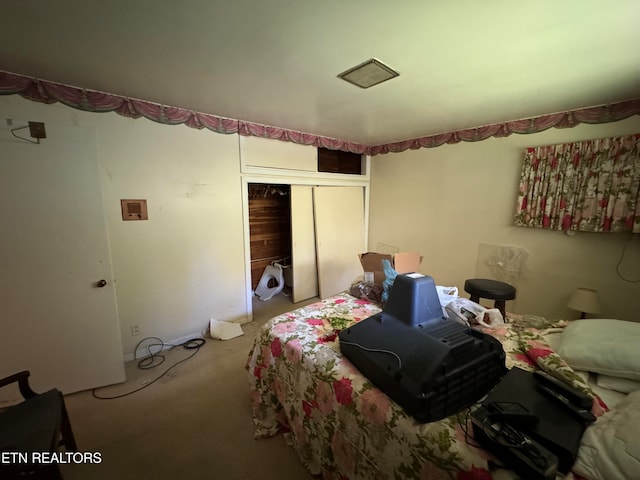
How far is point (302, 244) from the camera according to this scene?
3.55 m

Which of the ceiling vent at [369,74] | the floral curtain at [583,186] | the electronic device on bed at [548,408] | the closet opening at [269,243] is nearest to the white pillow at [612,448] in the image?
the electronic device on bed at [548,408]

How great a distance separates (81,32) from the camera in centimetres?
121

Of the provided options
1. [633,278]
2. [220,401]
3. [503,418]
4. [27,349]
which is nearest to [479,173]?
[633,278]

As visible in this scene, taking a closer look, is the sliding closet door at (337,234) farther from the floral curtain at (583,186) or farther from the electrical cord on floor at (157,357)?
the floral curtain at (583,186)

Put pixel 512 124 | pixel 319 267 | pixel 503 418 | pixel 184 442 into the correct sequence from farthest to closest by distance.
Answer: pixel 319 267, pixel 512 124, pixel 184 442, pixel 503 418

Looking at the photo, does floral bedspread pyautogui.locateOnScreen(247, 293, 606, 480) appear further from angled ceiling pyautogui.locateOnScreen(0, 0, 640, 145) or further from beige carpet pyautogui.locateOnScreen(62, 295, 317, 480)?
angled ceiling pyautogui.locateOnScreen(0, 0, 640, 145)

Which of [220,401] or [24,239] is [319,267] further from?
[24,239]

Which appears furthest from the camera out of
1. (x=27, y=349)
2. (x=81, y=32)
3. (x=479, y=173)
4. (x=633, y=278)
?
(x=479, y=173)

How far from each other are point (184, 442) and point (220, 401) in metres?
0.34

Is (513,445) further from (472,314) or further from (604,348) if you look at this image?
(472,314)

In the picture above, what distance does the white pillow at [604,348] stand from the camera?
104cm

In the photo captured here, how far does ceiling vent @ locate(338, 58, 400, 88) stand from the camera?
1.48 metres

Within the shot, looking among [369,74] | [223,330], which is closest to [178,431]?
[223,330]

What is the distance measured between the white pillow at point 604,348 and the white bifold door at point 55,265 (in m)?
2.87
